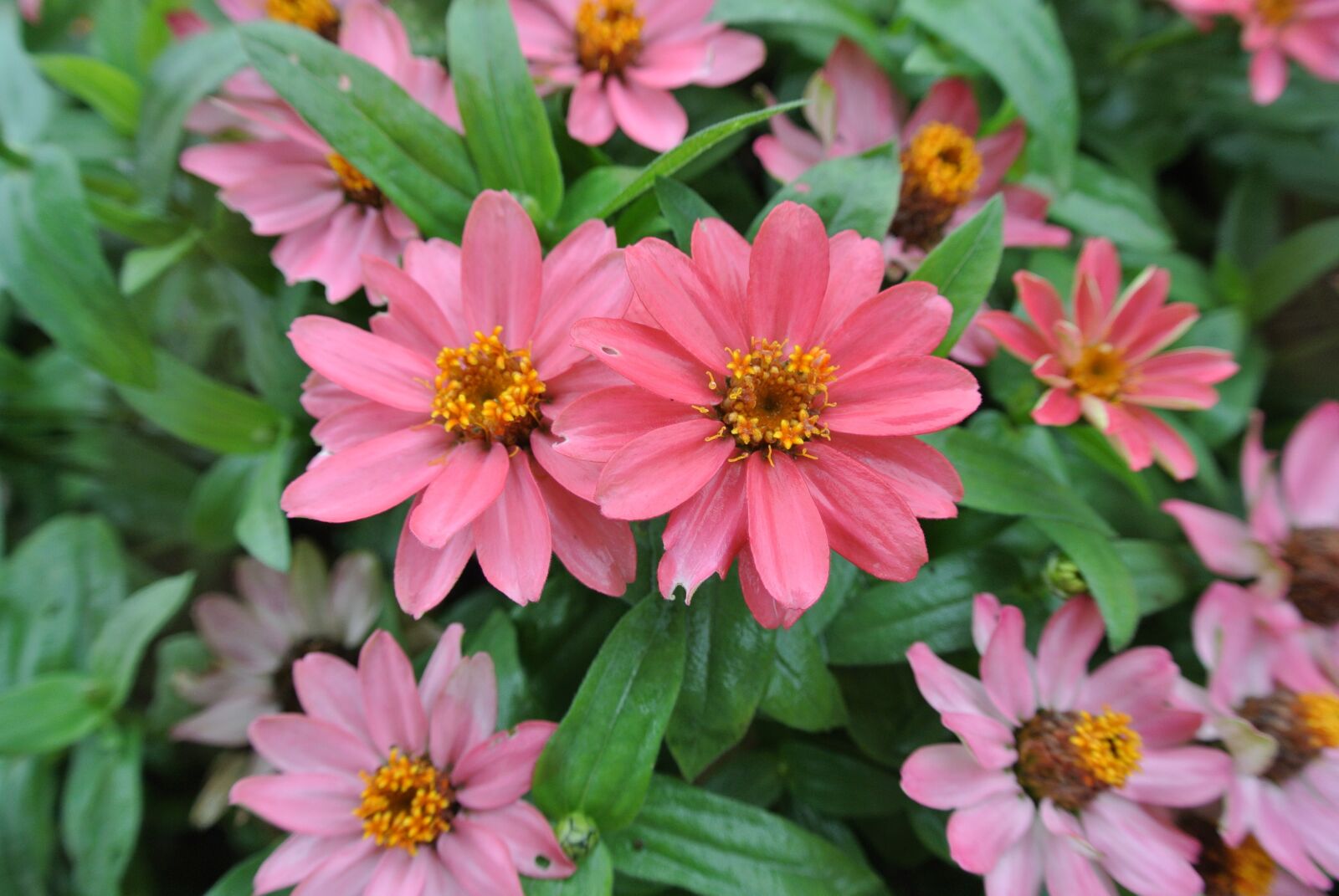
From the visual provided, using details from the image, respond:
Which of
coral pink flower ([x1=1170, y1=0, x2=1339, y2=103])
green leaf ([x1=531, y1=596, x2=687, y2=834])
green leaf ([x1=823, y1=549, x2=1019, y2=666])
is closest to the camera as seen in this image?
green leaf ([x1=531, y1=596, x2=687, y2=834])

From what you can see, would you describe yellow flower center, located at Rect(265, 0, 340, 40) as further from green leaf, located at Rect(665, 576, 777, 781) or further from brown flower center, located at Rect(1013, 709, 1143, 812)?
brown flower center, located at Rect(1013, 709, 1143, 812)

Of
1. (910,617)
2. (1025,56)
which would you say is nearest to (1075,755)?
(910,617)

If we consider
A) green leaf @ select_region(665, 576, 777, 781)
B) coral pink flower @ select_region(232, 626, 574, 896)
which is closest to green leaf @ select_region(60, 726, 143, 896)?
coral pink flower @ select_region(232, 626, 574, 896)

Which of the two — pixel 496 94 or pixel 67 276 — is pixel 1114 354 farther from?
pixel 67 276

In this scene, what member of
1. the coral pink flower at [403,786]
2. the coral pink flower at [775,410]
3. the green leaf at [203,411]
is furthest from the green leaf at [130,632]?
the coral pink flower at [775,410]

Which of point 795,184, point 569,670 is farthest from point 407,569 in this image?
point 795,184

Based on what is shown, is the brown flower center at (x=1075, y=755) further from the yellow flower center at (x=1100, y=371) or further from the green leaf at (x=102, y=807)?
the green leaf at (x=102, y=807)
